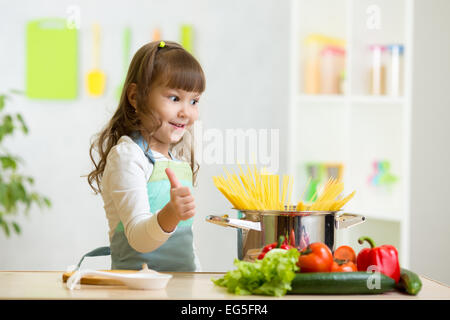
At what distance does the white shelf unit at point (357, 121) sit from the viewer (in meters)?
2.90

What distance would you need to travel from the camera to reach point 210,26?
338cm

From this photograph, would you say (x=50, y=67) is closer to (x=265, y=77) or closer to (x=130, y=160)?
(x=265, y=77)

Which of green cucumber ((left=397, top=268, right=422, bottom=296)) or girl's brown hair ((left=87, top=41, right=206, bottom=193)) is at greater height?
girl's brown hair ((left=87, top=41, right=206, bottom=193))

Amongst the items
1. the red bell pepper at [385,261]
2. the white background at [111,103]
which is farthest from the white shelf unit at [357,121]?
the red bell pepper at [385,261]

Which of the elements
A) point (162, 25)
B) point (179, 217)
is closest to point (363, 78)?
point (162, 25)

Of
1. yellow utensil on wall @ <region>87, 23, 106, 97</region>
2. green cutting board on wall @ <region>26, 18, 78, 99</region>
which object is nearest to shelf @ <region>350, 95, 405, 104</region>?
yellow utensil on wall @ <region>87, 23, 106, 97</region>

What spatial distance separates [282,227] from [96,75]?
2446mm

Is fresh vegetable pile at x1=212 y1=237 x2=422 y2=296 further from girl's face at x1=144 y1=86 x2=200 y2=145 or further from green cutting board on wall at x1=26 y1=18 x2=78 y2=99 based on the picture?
green cutting board on wall at x1=26 y1=18 x2=78 y2=99

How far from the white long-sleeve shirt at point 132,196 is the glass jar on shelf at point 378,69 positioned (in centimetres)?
186

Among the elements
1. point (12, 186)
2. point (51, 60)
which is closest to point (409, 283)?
point (12, 186)

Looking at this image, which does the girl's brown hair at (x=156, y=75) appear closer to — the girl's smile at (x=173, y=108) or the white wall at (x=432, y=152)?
the girl's smile at (x=173, y=108)

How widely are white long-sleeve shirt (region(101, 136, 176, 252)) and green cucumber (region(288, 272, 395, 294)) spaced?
28cm

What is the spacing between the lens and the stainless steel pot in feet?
3.44
